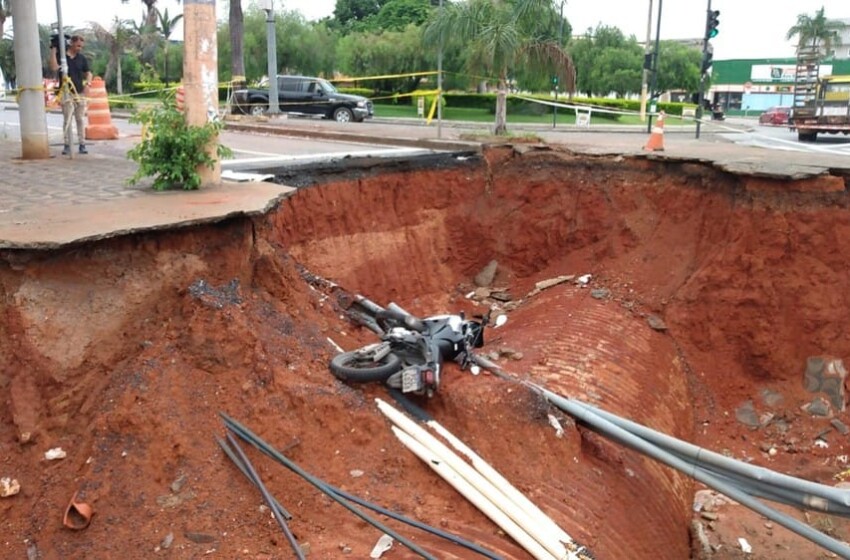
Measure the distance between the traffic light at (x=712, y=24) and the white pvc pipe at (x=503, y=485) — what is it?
1959 centimetres

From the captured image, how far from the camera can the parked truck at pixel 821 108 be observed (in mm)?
24891

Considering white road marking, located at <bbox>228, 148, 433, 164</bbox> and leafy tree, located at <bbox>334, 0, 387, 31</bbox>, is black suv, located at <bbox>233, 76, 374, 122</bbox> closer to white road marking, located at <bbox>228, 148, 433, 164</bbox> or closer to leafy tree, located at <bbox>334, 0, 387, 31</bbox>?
white road marking, located at <bbox>228, 148, 433, 164</bbox>

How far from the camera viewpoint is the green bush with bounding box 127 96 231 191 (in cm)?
742

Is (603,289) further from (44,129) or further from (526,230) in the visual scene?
(44,129)

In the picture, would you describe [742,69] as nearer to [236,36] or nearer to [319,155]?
[236,36]

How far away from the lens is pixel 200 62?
299 inches

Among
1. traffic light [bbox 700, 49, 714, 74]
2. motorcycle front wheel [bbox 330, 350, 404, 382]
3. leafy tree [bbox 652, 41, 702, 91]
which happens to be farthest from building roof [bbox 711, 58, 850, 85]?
motorcycle front wheel [bbox 330, 350, 404, 382]

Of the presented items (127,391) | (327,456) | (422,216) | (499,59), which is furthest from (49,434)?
(499,59)

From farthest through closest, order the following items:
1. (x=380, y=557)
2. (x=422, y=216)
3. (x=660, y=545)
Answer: (x=422, y=216) < (x=660, y=545) < (x=380, y=557)

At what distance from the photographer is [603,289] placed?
9.73 meters

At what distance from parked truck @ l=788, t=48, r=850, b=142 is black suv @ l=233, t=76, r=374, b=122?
48.3 feet

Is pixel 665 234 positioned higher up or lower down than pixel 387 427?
higher up

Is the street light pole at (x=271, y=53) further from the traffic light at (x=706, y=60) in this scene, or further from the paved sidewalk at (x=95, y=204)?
the paved sidewalk at (x=95, y=204)

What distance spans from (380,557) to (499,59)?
11.9 m
